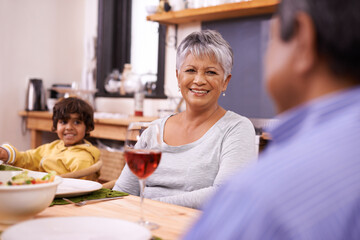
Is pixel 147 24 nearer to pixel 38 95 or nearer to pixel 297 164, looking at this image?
pixel 38 95

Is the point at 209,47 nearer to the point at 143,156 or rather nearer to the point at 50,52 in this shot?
the point at 143,156

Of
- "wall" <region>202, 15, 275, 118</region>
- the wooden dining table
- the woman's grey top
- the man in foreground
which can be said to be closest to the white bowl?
the wooden dining table

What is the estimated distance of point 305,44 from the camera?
474 millimetres

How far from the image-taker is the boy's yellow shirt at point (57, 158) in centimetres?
199

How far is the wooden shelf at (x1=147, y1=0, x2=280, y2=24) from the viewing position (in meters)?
3.07

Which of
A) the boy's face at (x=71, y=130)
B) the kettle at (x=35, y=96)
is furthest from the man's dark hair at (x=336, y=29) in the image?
the kettle at (x=35, y=96)

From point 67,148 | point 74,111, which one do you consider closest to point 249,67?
point 74,111

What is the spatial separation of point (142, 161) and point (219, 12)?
2540 mm

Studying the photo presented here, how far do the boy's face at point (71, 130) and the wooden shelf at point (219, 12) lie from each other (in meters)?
1.57

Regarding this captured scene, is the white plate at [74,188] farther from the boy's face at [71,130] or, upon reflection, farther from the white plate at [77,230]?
the boy's face at [71,130]

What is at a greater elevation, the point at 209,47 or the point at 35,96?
the point at 209,47

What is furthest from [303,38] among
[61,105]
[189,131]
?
[61,105]

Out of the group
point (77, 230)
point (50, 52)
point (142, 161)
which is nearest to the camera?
point (77, 230)

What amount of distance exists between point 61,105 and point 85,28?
2.73 meters
